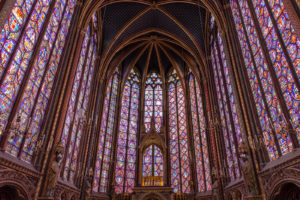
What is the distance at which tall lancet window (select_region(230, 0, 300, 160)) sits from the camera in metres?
8.08

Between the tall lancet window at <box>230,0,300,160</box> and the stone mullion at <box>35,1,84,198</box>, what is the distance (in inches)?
375

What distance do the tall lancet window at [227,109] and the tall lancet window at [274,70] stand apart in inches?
98.8

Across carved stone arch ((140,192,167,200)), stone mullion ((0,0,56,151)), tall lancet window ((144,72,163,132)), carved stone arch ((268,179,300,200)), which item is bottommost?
carved stone arch ((268,179,300,200))

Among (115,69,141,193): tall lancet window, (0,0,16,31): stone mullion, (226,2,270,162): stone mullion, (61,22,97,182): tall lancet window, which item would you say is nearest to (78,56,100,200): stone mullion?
(61,22,97,182): tall lancet window

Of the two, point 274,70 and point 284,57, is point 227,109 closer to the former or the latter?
point 274,70

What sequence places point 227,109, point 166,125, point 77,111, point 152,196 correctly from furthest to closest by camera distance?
point 166,125 < point 152,196 < point 77,111 < point 227,109

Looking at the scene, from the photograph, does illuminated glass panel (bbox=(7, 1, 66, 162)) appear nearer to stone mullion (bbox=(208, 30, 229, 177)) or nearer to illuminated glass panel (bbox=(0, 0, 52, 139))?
illuminated glass panel (bbox=(0, 0, 52, 139))

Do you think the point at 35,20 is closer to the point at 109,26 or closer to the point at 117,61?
the point at 109,26

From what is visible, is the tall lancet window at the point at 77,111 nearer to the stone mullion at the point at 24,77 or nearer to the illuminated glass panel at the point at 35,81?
the illuminated glass panel at the point at 35,81

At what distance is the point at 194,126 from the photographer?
67.8 feet

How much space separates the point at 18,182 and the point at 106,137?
38.8 ft

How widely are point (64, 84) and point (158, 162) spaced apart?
1126cm

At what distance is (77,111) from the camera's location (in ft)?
48.4

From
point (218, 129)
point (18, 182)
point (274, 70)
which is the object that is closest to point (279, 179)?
point (274, 70)
